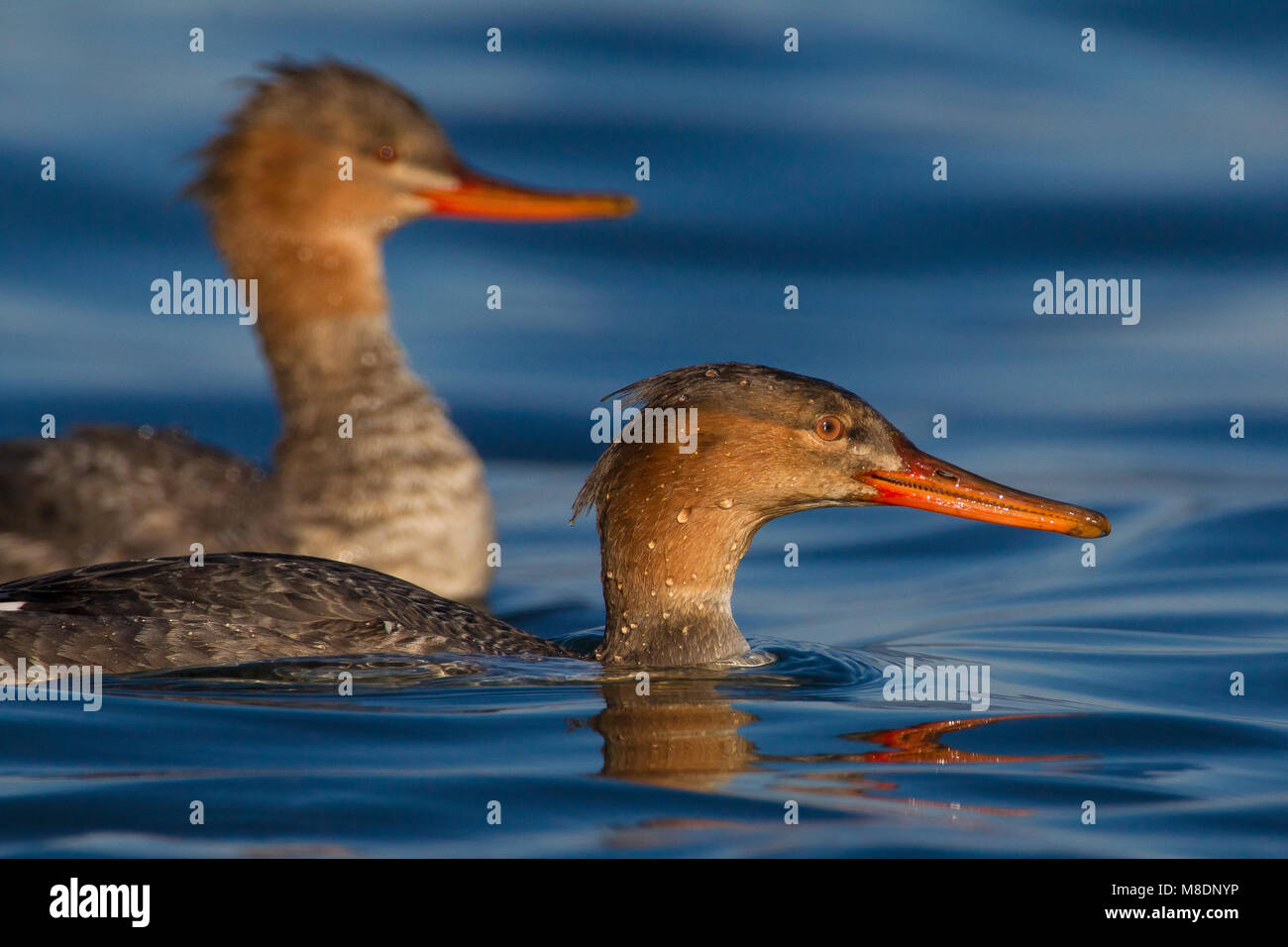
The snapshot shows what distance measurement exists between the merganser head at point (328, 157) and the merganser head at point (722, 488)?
3032mm

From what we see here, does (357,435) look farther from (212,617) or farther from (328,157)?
(212,617)

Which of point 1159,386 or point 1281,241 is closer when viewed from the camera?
point 1159,386

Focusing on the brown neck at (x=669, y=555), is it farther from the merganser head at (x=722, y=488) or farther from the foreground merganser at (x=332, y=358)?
the foreground merganser at (x=332, y=358)

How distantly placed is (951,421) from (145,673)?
6.41 meters

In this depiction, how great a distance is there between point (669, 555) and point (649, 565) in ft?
0.26

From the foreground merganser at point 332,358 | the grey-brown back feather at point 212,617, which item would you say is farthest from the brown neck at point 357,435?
the grey-brown back feather at point 212,617

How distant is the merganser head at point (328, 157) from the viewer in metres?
9.59

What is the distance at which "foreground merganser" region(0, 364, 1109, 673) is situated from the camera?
6496 mm

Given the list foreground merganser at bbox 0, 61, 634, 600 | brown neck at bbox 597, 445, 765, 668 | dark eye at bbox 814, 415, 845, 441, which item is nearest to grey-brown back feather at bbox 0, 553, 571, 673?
brown neck at bbox 597, 445, 765, 668
